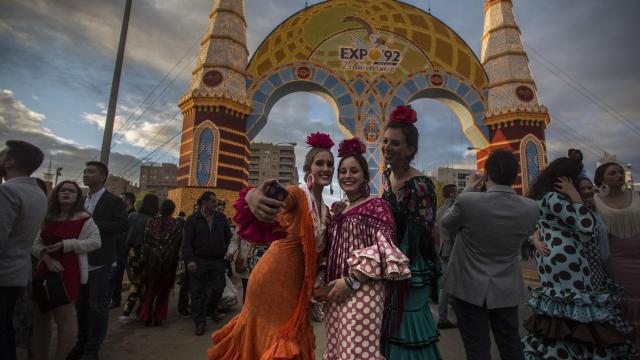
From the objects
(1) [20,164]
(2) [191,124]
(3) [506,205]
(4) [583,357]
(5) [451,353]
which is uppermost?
(2) [191,124]

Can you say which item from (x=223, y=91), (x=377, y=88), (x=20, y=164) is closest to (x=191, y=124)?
(x=223, y=91)

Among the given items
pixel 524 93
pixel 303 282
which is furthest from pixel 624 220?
pixel 524 93

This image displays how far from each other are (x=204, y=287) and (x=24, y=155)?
9.04ft

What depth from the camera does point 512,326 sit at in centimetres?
242

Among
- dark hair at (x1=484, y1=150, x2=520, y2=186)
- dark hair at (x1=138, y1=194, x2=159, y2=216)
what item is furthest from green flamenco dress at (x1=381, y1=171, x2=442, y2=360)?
dark hair at (x1=138, y1=194, x2=159, y2=216)

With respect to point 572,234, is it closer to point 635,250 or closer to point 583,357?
point 635,250

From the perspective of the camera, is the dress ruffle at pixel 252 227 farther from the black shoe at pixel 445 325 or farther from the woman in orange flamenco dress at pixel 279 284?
the black shoe at pixel 445 325

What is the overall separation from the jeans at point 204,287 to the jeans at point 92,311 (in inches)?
49.5

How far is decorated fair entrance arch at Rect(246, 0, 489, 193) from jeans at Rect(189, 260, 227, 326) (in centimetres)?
1033

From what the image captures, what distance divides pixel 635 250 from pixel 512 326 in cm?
136

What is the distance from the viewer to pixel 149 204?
5500 mm

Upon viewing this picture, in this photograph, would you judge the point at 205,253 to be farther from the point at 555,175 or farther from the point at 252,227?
the point at 555,175

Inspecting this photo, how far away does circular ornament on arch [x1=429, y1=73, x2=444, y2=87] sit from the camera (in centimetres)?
1532

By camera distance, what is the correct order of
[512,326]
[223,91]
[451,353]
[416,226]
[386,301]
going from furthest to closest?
1. [223,91]
2. [451,353]
3. [512,326]
4. [416,226]
5. [386,301]
